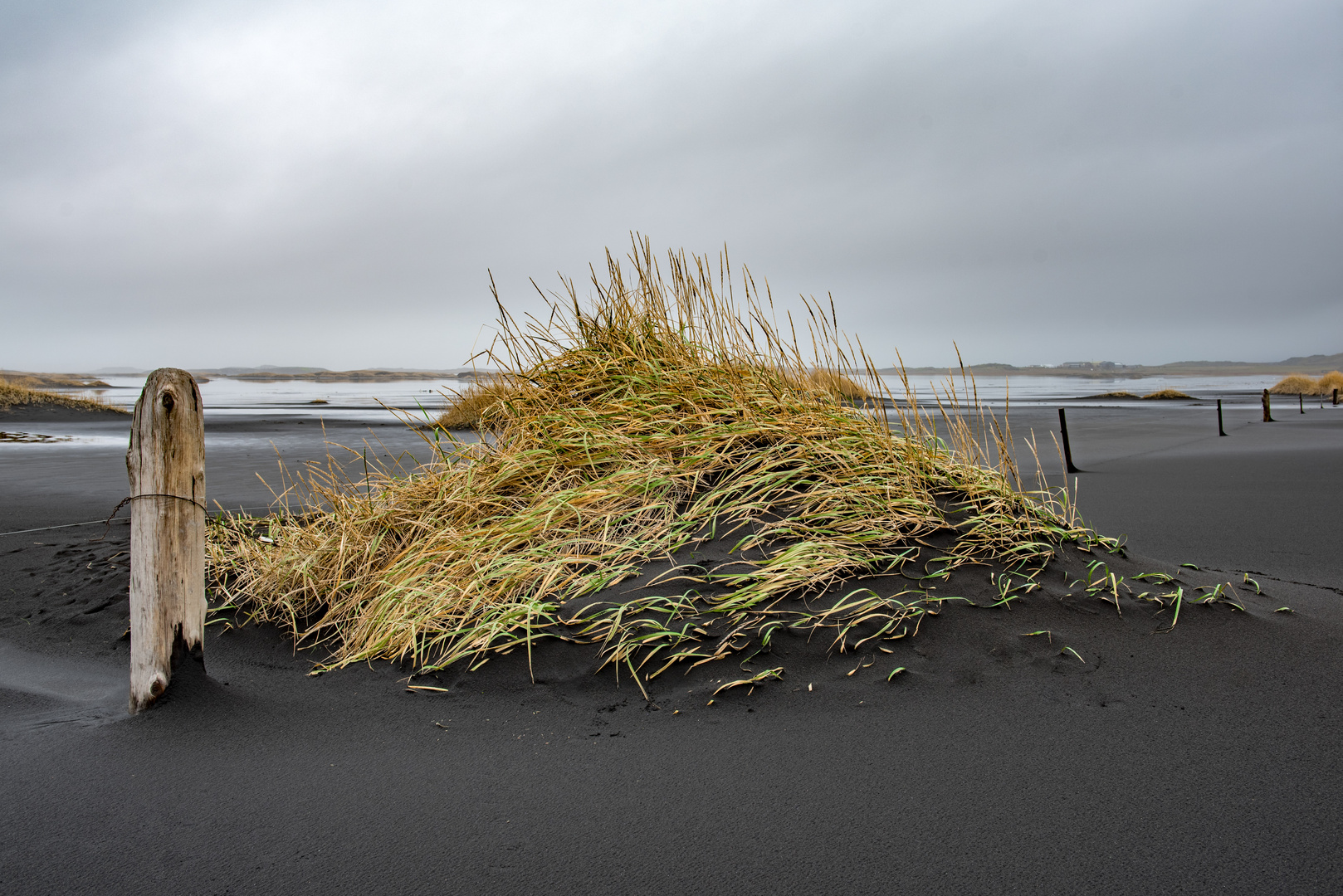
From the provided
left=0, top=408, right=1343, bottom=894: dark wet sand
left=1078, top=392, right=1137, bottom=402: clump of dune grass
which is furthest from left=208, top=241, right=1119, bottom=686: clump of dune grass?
left=1078, top=392, right=1137, bottom=402: clump of dune grass

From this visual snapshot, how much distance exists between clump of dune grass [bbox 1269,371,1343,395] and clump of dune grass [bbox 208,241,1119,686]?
36.0 meters

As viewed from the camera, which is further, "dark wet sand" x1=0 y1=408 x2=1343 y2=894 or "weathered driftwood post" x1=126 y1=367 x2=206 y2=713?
"weathered driftwood post" x1=126 y1=367 x2=206 y2=713

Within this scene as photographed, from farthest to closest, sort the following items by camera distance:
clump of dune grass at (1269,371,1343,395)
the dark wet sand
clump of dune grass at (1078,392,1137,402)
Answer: clump of dune grass at (1078,392,1137,402) → clump of dune grass at (1269,371,1343,395) → the dark wet sand

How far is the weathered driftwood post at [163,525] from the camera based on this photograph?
249 cm

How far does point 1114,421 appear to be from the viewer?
62.7 feet

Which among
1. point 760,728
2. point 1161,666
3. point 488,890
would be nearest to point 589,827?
point 488,890

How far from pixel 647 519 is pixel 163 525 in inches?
77.9

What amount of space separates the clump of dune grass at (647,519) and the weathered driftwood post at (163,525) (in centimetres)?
63

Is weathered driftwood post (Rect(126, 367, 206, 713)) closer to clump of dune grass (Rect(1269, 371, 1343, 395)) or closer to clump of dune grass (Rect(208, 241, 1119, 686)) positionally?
clump of dune grass (Rect(208, 241, 1119, 686))

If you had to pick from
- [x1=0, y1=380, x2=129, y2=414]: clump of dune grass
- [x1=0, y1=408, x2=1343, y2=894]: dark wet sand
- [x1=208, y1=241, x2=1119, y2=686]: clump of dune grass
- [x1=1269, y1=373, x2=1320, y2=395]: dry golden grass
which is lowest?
[x1=0, y1=408, x2=1343, y2=894]: dark wet sand

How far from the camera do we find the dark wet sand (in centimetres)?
171

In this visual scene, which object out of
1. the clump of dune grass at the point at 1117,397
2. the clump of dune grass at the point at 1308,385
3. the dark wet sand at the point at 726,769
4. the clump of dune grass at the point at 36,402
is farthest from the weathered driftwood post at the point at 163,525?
the clump of dune grass at the point at 1308,385

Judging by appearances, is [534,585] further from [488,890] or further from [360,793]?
[488,890]

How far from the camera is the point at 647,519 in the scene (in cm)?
356
